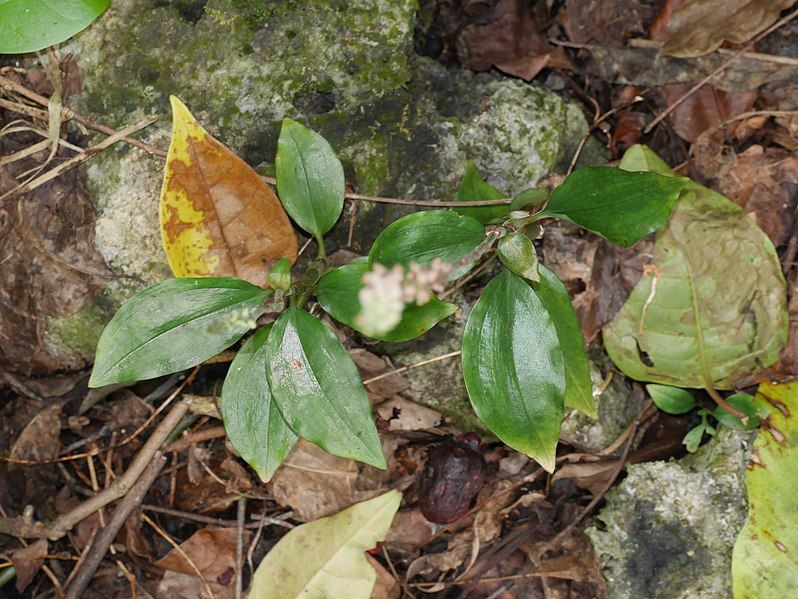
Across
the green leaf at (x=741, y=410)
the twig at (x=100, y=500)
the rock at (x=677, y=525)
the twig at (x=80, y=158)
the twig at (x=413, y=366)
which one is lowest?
the rock at (x=677, y=525)

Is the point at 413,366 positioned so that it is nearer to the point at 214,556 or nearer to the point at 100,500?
the point at 214,556

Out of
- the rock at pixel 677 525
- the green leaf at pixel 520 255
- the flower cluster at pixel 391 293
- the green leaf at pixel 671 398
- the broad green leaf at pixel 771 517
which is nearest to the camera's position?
the flower cluster at pixel 391 293

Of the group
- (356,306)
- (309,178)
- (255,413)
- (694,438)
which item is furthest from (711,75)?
(255,413)

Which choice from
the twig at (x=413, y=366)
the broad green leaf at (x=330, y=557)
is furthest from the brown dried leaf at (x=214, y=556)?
the twig at (x=413, y=366)

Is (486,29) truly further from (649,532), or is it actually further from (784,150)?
(649,532)

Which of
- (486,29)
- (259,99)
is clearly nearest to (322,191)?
(259,99)

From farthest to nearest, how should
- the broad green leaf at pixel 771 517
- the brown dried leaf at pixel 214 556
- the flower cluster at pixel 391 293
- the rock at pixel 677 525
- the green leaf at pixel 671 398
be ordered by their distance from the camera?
the brown dried leaf at pixel 214 556, the green leaf at pixel 671 398, the rock at pixel 677 525, the broad green leaf at pixel 771 517, the flower cluster at pixel 391 293

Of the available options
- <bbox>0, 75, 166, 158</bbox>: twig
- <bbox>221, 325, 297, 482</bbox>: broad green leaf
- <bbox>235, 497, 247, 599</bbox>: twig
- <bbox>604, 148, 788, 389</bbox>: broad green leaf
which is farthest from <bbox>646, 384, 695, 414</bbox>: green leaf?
<bbox>0, 75, 166, 158</bbox>: twig

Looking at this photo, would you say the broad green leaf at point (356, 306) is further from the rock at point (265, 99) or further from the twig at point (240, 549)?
the twig at point (240, 549)

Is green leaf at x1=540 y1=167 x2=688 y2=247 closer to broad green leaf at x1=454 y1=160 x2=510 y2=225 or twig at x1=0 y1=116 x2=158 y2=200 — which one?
broad green leaf at x1=454 y1=160 x2=510 y2=225
